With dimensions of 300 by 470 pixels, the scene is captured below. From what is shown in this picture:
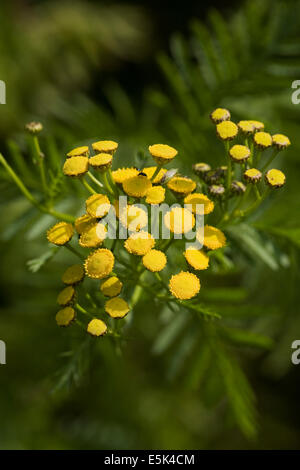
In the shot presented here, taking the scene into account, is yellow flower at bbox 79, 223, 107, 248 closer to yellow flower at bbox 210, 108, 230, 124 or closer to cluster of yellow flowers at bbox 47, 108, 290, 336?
cluster of yellow flowers at bbox 47, 108, 290, 336

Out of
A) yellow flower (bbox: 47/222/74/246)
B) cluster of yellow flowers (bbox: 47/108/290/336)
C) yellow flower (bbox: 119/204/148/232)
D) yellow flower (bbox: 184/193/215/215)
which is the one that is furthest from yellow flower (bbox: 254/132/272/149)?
yellow flower (bbox: 47/222/74/246)

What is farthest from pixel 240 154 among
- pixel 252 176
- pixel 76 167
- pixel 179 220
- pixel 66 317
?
pixel 66 317

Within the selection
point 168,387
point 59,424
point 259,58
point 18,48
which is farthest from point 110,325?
point 18,48

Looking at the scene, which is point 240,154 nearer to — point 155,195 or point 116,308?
point 155,195

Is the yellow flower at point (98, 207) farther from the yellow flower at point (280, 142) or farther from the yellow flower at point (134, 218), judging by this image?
the yellow flower at point (280, 142)

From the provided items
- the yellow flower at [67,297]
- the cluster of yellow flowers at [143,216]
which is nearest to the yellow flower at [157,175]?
the cluster of yellow flowers at [143,216]
